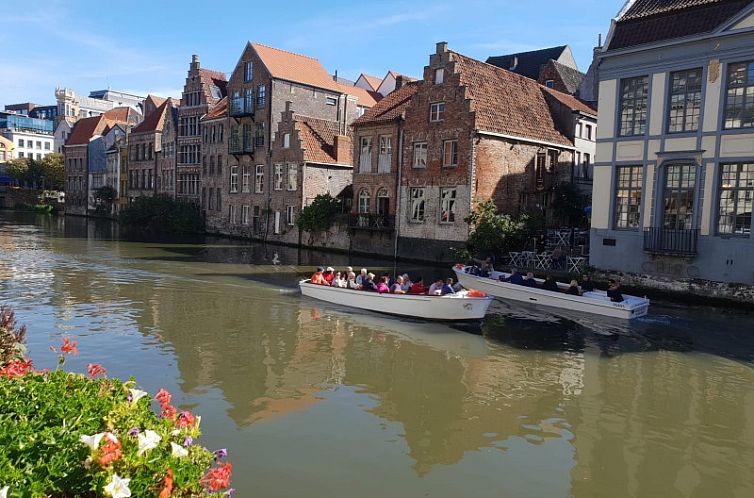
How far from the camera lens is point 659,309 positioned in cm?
2108

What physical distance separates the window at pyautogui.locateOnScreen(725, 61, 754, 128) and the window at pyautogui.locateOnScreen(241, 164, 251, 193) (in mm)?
33431

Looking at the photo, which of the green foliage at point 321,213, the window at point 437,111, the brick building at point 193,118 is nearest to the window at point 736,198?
the window at point 437,111

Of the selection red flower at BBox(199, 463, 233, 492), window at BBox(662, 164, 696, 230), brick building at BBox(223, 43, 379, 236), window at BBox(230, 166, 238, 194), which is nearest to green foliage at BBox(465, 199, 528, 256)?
window at BBox(662, 164, 696, 230)

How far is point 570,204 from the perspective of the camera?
34094 millimetres

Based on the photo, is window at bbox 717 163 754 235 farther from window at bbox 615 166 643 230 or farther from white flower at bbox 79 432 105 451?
white flower at bbox 79 432 105 451

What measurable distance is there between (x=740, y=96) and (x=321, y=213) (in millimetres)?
23865

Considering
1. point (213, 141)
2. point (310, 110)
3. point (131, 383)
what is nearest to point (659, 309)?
point (131, 383)

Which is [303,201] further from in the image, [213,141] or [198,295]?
[198,295]

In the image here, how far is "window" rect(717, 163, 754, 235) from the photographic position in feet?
68.2

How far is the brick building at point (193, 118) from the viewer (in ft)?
175

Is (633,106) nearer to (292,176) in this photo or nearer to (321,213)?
(321,213)

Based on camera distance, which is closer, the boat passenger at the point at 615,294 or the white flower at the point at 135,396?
the white flower at the point at 135,396

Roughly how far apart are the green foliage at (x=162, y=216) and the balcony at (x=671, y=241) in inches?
1477

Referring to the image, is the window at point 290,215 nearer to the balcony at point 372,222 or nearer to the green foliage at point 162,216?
the balcony at point 372,222
